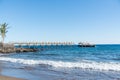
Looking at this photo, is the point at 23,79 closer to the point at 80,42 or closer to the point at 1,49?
the point at 1,49

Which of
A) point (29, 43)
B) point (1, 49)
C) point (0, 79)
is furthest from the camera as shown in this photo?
point (29, 43)

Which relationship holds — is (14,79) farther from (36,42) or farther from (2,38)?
(36,42)

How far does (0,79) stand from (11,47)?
47.3 meters

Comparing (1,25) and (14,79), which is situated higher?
(1,25)

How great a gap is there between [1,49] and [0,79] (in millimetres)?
43525

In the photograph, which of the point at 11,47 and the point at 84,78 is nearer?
the point at 84,78

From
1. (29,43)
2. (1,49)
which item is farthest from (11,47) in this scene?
(29,43)

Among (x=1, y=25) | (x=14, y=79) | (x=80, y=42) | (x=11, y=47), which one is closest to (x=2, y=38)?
(x=1, y=25)

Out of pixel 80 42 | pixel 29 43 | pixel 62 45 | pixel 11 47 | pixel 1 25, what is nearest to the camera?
pixel 11 47

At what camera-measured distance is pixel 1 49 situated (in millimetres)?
53875

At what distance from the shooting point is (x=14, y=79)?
1197cm

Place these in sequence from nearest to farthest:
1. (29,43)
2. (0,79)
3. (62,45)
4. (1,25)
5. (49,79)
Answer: (0,79) → (49,79) → (1,25) → (29,43) → (62,45)

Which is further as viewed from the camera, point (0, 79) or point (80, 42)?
point (80, 42)

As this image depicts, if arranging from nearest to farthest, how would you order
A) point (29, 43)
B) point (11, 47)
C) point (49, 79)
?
point (49, 79), point (11, 47), point (29, 43)
